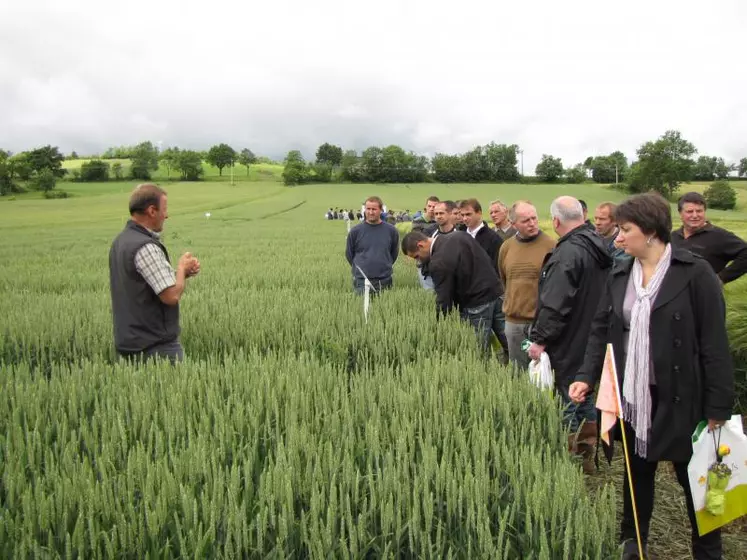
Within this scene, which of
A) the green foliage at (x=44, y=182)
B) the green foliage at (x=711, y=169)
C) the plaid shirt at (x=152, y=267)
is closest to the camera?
the plaid shirt at (x=152, y=267)

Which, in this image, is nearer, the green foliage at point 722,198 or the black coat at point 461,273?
the black coat at point 461,273

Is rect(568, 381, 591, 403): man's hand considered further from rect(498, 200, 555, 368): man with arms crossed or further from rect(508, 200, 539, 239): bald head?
rect(508, 200, 539, 239): bald head

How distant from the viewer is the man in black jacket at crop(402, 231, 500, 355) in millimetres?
5352

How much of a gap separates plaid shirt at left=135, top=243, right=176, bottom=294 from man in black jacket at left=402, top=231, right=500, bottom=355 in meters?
2.62

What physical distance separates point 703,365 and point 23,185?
100606 mm

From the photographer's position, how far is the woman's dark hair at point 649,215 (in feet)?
9.12

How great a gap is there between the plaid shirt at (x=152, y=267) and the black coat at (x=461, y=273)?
2669mm

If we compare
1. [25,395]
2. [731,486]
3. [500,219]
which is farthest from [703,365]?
[500,219]

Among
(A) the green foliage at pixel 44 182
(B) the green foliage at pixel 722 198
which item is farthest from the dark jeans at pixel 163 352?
(A) the green foliage at pixel 44 182

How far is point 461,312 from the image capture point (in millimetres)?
5824

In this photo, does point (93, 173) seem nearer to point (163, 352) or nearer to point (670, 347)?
point (163, 352)

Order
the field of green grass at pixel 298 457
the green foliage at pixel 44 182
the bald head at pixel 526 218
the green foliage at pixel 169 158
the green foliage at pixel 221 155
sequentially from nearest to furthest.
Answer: the field of green grass at pixel 298 457
the bald head at pixel 526 218
the green foliage at pixel 44 182
the green foliage at pixel 169 158
the green foliage at pixel 221 155

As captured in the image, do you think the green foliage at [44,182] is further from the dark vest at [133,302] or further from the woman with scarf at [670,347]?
the woman with scarf at [670,347]

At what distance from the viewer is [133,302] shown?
149 inches
